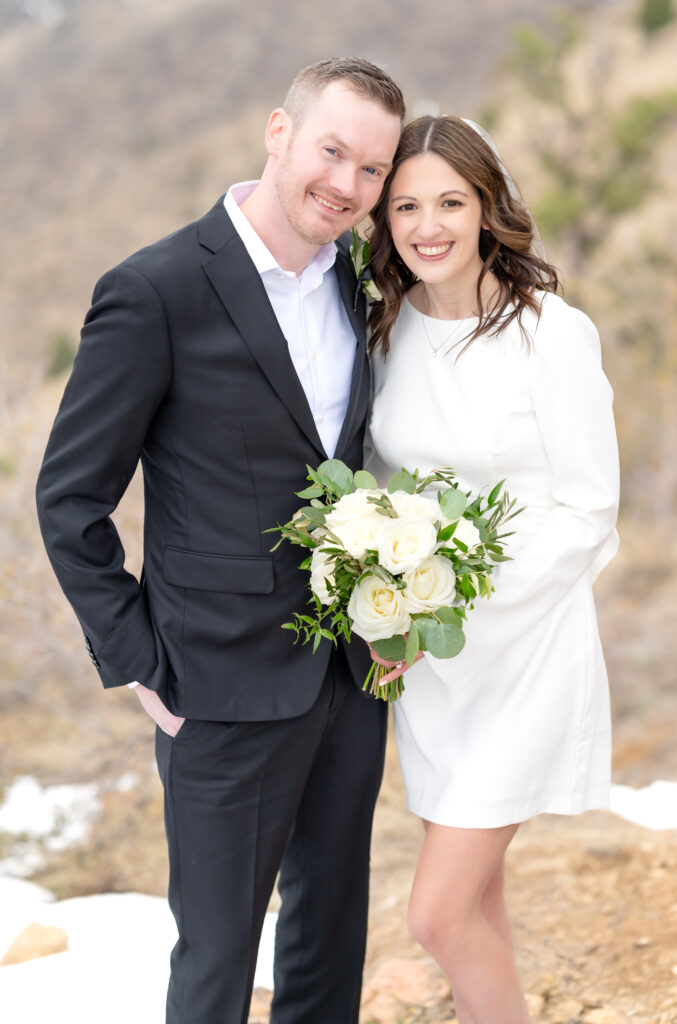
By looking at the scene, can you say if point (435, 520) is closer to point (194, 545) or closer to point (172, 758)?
point (194, 545)

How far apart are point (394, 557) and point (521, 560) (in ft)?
1.66

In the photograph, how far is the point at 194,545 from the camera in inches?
87.1

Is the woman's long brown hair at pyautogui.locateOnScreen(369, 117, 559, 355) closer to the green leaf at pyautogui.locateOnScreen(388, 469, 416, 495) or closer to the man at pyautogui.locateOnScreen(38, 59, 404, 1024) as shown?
the man at pyautogui.locateOnScreen(38, 59, 404, 1024)

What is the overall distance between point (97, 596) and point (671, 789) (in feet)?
12.4

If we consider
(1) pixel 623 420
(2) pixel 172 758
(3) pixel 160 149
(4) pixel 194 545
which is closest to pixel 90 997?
(2) pixel 172 758

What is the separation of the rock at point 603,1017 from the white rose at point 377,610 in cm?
174

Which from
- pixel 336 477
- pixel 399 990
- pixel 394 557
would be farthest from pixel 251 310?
pixel 399 990

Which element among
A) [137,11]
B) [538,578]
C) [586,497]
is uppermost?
[137,11]

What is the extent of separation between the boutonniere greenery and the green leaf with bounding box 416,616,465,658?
37.7 inches

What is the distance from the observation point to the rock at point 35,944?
Result: 11.4 ft

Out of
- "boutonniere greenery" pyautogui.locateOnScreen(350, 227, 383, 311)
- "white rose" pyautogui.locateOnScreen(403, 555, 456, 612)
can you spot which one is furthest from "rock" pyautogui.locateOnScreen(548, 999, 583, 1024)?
"boutonniere greenery" pyautogui.locateOnScreen(350, 227, 383, 311)

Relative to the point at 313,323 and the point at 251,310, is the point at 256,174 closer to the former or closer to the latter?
the point at 313,323

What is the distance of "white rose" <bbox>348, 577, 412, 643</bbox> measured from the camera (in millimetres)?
1974

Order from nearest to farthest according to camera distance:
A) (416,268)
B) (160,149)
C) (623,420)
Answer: (416,268)
(623,420)
(160,149)
